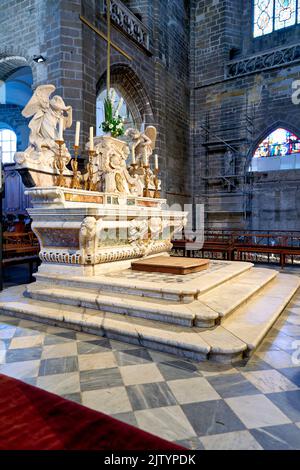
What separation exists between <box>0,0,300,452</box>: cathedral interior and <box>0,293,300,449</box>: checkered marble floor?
0.04 ft

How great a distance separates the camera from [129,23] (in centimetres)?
1000

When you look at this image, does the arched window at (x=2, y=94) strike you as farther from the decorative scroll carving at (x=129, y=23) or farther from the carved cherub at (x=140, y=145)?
the carved cherub at (x=140, y=145)

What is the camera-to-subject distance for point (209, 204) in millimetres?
13688

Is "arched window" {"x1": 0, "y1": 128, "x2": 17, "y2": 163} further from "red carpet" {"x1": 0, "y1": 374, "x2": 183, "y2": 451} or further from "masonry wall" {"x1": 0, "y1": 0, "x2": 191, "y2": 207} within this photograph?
"red carpet" {"x1": 0, "y1": 374, "x2": 183, "y2": 451}

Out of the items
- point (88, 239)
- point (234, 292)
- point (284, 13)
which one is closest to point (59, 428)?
point (88, 239)

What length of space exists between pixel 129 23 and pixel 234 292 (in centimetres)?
959

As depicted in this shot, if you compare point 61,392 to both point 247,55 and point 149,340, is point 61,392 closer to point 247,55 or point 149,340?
point 149,340

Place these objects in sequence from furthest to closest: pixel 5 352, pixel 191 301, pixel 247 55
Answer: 1. pixel 247 55
2. pixel 191 301
3. pixel 5 352

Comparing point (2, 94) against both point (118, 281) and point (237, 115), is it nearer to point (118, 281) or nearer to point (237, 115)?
point (237, 115)

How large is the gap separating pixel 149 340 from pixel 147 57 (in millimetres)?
10769

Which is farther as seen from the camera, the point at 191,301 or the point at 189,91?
the point at 189,91

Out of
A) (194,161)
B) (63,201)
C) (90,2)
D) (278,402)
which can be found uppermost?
(90,2)

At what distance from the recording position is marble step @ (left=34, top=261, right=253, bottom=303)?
3.38 metres

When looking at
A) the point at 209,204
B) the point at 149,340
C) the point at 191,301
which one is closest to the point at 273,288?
the point at 191,301
